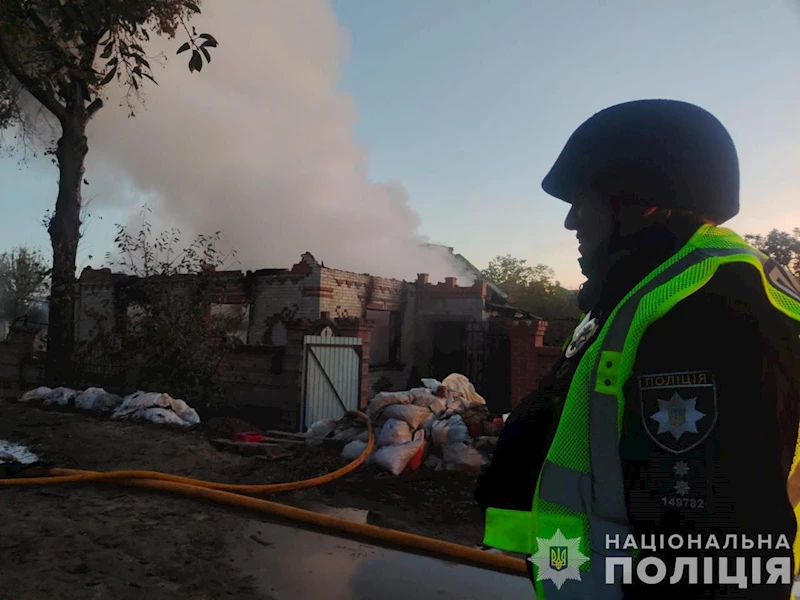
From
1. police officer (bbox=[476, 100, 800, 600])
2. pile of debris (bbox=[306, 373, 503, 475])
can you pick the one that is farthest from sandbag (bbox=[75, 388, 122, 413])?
police officer (bbox=[476, 100, 800, 600])

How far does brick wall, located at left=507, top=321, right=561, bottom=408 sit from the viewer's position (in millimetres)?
8375

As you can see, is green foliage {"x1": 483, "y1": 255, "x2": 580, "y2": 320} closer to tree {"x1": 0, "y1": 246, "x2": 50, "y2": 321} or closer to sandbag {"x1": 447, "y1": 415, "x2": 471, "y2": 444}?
sandbag {"x1": 447, "y1": 415, "x2": 471, "y2": 444}

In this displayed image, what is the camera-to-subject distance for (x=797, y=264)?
20781 mm

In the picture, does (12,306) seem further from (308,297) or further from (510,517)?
(510,517)

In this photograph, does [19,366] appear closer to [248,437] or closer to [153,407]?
[153,407]

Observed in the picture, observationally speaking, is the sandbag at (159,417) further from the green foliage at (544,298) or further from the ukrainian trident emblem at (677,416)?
the green foliage at (544,298)

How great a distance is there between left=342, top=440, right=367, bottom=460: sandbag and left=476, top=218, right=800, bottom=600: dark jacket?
551 centimetres

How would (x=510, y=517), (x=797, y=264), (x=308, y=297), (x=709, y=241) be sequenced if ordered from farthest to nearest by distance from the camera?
(x=797, y=264) < (x=308, y=297) < (x=510, y=517) < (x=709, y=241)


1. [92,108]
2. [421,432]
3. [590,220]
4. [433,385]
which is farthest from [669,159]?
[92,108]

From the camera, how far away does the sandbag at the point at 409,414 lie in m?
6.43

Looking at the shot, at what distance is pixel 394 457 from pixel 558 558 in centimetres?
485

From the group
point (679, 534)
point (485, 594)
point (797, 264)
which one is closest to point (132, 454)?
point (485, 594)

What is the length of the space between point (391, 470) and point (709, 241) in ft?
16.5

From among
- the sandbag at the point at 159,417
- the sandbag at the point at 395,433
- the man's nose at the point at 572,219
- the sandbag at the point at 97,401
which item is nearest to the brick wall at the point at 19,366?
the sandbag at the point at 97,401
